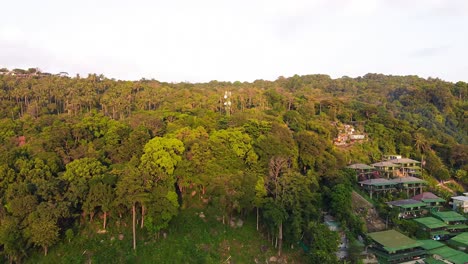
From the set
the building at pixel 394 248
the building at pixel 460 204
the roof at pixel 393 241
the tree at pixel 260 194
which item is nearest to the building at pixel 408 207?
the building at pixel 460 204

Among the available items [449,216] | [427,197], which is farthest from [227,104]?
[449,216]

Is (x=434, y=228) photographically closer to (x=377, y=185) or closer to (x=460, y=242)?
(x=460, y=242)

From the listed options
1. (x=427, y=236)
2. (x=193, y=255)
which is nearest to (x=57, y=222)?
(x=193, y=255)

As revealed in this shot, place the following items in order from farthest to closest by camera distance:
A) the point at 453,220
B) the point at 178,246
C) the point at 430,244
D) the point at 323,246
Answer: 1. the point at 453,220
2. the point at 430,244
3. the point at 178,246
4. the point at 323,246

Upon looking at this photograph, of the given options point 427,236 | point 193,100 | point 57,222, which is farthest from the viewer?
point 193,100

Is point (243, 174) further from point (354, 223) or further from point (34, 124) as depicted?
point (34, 124)
